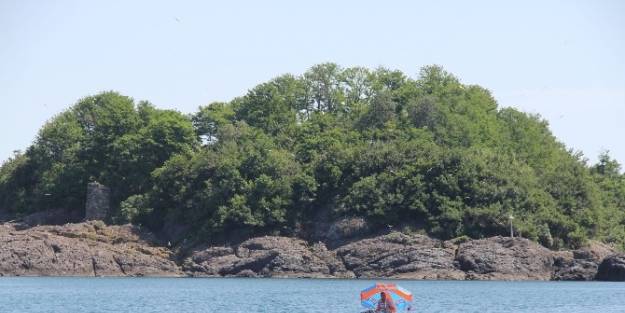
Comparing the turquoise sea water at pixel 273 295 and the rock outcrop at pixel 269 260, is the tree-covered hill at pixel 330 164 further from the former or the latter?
the turquoise sea water at pixel 273 295

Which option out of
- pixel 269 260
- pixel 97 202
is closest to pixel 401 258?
pixel 269 260

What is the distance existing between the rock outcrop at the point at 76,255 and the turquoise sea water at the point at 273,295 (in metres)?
2.62

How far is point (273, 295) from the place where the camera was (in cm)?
7094

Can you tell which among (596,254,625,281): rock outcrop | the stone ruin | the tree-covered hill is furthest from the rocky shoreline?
the stone ruin

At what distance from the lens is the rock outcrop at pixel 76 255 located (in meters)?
91.5

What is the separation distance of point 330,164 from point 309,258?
11523mm

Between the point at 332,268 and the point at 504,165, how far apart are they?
17.5 meters

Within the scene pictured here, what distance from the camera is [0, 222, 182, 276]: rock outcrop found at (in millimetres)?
91500

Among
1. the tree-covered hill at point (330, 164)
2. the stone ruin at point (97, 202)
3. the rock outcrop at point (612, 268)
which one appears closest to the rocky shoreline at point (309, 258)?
the rock outcrop at point (612, 268)

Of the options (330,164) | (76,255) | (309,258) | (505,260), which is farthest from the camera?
(330,164)

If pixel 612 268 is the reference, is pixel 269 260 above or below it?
above

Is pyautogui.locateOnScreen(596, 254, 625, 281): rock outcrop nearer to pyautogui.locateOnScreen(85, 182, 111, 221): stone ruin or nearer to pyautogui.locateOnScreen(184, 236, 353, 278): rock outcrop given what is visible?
pyautogui.locateOnScreen(184, 236, 353, 278): rock outcrop

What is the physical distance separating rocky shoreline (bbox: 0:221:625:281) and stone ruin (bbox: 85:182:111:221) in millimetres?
6525

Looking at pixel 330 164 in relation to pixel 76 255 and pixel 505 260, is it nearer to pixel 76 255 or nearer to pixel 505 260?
pixel 505 260
